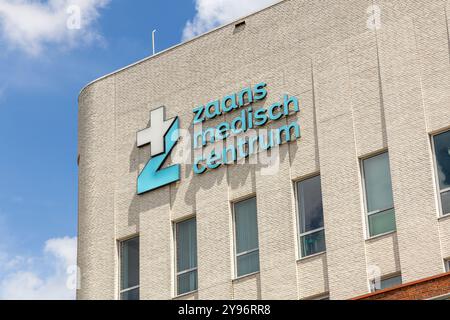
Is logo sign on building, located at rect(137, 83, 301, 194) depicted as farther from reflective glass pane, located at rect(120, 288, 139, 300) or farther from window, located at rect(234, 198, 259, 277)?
reflective glass pane, located at rect(120, 288, 139, 300)

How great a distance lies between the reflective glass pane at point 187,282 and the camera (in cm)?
3966

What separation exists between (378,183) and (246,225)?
5216 mm

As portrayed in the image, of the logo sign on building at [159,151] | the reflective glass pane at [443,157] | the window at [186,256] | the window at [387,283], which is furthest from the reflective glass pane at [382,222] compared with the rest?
the logo sign on building at [159,151]

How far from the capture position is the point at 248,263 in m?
38.5

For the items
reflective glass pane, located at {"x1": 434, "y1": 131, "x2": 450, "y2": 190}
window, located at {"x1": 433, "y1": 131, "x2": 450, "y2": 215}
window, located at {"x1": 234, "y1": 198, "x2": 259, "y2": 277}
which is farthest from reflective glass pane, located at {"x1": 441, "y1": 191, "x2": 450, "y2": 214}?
window, located at {"x1": 234, "y1": 198, "x2": 259, "y2": 277}

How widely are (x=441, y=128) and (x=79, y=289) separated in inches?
610

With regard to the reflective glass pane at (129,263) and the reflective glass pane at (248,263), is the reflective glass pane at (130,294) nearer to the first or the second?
the reflective glass pane at (129,263)

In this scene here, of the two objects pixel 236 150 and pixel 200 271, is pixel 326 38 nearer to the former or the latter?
pixel 236 150

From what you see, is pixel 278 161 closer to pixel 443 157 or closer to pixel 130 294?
pixel 443 157

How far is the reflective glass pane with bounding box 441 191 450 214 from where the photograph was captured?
113 ft

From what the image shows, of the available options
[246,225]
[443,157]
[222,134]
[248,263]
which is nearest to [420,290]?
[443,157]

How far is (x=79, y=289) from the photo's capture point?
1692 inches
